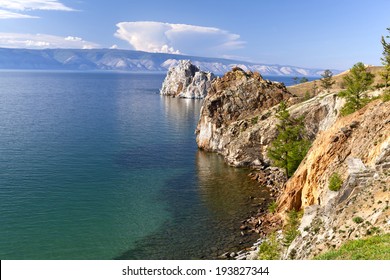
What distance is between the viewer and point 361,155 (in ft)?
151

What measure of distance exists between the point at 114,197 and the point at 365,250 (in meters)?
53.4

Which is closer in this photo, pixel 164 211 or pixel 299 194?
pixel 299 194

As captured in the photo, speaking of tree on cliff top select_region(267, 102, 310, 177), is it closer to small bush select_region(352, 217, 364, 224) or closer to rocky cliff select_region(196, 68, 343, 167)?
rocky cliff select_region(196, 68, 343, 167)

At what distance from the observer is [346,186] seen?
39.8m

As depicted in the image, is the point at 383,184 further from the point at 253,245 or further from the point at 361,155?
the point at 253,245

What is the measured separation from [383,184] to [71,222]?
4701 cm

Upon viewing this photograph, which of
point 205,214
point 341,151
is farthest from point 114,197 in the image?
point 341,151

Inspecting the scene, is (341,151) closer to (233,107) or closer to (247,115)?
(247,115)

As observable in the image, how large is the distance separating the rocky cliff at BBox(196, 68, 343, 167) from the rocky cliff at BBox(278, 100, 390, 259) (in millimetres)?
36567

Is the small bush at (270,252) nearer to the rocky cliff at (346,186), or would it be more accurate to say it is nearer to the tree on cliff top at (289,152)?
the rocky cliff at (346,186)

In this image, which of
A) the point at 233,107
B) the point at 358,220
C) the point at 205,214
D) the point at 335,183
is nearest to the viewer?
the point at 358,220

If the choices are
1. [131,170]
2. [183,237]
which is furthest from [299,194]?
[131,170]

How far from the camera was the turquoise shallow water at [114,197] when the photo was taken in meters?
53.8

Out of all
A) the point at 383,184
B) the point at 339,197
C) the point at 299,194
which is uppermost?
the point at 383,184
